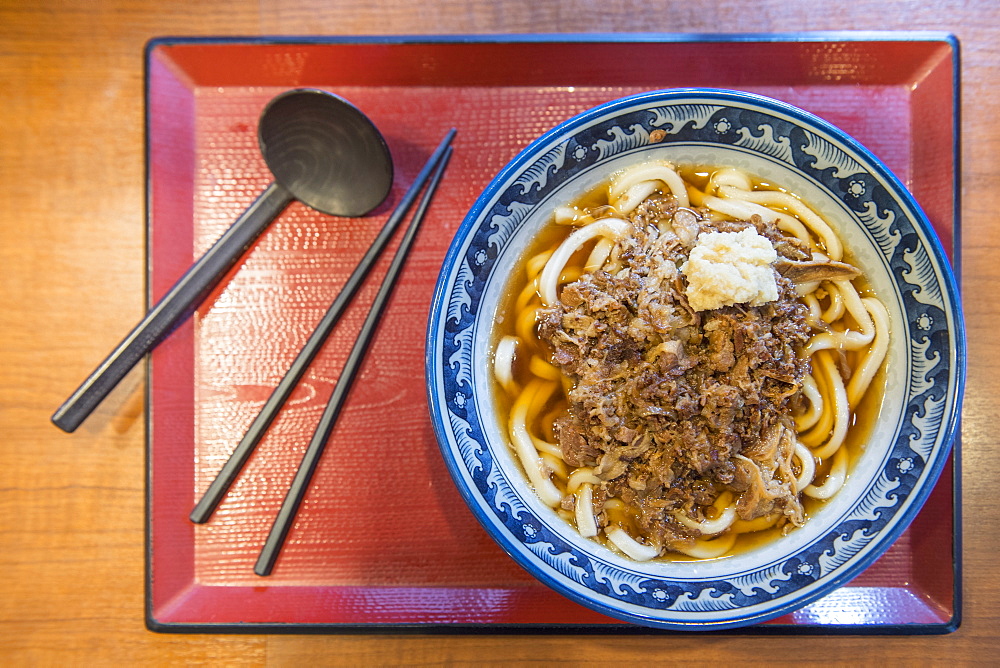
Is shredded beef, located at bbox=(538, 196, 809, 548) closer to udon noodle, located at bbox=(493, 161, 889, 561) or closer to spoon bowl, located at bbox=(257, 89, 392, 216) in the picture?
udon noodle, located at bbox=(493, 161, 889, 561)

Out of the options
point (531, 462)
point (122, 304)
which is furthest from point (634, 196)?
point (122, 304)

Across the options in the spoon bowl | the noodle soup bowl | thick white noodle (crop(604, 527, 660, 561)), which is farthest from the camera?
the spoon bowl

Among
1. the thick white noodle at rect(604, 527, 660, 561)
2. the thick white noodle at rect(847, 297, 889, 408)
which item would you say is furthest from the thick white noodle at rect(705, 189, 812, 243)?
the thick white noodle at rect(604, 527, 660, 561)

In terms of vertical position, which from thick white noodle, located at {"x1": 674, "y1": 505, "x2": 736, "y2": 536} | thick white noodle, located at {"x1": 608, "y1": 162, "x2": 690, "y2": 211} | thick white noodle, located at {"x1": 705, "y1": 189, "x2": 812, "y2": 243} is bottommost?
thick white noodle, located at {"x1": 674, "y1": 505, "x2": 736, "y2": 536}

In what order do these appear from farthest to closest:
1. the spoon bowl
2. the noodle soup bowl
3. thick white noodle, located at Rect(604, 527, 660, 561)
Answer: the spoon bowl → thick white noodle, located at Rect(604, 527, 660, 561) → the noodle soup bowl

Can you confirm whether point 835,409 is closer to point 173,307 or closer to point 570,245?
point 570,245

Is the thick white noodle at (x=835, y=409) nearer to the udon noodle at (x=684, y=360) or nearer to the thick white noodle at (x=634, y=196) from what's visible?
the udon noodle at (x=684, y=360)

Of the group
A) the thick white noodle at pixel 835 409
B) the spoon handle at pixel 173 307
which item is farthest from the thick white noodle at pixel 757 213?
the spoon handle at pixel 173 307
